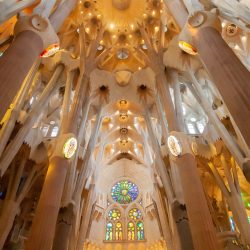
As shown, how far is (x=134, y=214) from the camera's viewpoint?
23.1 m

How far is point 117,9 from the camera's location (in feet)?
64.7

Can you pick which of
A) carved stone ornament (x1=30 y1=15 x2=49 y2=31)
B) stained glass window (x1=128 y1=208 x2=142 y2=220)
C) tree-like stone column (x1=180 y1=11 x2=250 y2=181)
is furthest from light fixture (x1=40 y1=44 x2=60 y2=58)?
stained glass window (x1=128 y1=208 x2=142 y2=220)

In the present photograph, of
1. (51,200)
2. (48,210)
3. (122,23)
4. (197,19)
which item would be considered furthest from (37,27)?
(122,23)

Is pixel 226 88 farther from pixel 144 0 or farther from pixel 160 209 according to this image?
pixel 144 0

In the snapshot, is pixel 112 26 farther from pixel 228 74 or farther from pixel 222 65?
pixel 228 74

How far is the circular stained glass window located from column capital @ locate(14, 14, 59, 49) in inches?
743

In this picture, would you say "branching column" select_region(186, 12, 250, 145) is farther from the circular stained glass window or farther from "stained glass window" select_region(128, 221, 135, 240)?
the circular stained glass window

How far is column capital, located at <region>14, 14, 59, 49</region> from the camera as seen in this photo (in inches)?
287

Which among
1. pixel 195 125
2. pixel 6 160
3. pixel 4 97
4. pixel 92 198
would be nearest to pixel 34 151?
pixel 6 160

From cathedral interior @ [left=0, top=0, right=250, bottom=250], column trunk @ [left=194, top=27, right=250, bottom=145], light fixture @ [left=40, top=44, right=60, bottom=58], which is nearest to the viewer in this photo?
column trunk @ [left=194, top=27, right=250, bottom=145]

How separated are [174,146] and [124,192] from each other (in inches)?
581

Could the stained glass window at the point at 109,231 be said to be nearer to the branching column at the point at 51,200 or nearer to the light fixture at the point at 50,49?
the branching column at the point at 51,200

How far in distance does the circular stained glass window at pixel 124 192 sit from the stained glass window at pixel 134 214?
911 mm

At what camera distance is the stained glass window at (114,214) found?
903 inches
